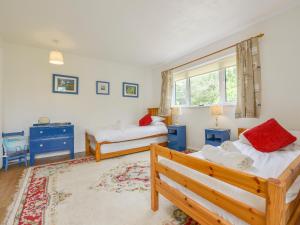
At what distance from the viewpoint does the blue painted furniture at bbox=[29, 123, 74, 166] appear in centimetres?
331

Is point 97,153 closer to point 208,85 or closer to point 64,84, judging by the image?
point 64,84

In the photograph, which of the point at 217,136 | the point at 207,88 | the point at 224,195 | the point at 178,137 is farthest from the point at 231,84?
the point at 224,195

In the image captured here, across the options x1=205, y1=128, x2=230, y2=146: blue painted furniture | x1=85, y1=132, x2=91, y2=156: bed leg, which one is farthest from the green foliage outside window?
x1=85, y1=132, x2=91, y2=156: bed leg

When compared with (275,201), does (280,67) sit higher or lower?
higher

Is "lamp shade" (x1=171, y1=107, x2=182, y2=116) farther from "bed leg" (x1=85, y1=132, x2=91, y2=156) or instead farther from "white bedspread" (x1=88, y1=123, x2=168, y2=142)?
"bed leg" (x1=85, y1=132, x2=91, y2=156)

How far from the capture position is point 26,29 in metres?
2.96

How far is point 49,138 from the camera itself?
3490 mm

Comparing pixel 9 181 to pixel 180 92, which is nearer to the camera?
pixel 9 181

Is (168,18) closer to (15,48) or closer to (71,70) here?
(71,70)

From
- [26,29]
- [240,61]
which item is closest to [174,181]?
[240,61]

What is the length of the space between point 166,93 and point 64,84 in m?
2.83

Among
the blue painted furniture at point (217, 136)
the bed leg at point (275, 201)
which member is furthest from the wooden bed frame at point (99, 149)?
the bed leg at point (275, 201)

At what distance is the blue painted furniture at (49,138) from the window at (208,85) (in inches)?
121

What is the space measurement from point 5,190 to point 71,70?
3.00m
